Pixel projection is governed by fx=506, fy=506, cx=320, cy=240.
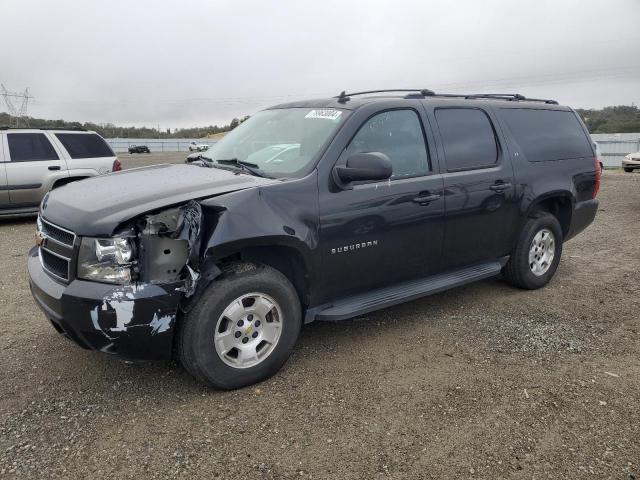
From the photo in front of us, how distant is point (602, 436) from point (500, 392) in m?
0.62

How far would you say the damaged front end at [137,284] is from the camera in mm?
2836

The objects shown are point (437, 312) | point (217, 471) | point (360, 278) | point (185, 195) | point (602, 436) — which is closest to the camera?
point (217, 471)

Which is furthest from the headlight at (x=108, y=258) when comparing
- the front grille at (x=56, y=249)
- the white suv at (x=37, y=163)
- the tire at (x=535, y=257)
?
the white suv at (x=37, y=163)

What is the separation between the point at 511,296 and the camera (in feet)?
16.7

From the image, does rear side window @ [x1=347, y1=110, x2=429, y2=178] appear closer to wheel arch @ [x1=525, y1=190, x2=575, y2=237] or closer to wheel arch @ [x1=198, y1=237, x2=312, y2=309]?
wheel arch @ [x1=198, y1=237, x2=312, y2=309]

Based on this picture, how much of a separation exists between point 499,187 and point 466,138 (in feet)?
1.78

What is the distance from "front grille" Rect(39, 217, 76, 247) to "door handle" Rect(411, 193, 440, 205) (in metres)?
2.39

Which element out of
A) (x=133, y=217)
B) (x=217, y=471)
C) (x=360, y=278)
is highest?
(x=133, y=217)

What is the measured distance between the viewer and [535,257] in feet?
17.0

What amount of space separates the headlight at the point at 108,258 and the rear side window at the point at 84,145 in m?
7.85

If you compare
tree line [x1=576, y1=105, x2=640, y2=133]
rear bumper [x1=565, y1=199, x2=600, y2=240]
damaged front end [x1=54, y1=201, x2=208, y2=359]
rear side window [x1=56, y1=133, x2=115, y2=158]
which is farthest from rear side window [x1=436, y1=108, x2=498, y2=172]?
tree line [x1=576, y1=105, x2=640, y2=133]

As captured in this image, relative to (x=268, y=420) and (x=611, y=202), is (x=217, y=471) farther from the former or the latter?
(x=611, y=202)

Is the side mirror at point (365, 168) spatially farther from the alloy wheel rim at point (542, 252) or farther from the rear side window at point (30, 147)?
the rear side window at point (30, 147)

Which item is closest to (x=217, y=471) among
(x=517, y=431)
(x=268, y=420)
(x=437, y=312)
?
(x=268, y=420)
